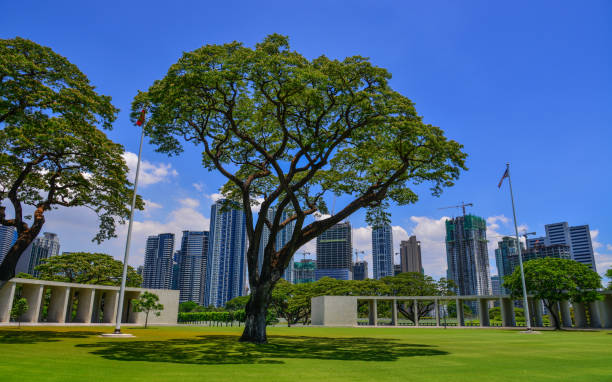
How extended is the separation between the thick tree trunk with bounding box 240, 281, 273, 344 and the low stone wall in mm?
24246

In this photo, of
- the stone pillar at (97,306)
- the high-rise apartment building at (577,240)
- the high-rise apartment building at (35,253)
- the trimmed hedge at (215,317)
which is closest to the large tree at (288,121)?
the stone pillar at (97,306)

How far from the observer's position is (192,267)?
18825 cm

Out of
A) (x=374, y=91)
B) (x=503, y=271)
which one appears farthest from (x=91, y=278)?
(x=503, y=271)

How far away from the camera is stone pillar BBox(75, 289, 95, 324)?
43312mm

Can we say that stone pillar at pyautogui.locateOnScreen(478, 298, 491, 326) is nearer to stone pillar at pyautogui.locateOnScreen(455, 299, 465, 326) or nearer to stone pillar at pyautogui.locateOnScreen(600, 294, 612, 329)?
stone pillar at pyautogui.locateOnScreen(455, 299, 465, 326)

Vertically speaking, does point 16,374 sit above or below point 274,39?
below

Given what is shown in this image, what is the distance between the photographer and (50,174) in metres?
22.9

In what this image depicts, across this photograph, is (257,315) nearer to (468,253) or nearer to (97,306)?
(97,306)

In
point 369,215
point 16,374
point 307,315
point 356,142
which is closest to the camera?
point 16,374

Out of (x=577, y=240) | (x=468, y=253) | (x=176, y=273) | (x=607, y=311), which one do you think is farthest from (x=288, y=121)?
(x=577, y=240)

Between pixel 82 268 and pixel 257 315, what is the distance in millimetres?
42436

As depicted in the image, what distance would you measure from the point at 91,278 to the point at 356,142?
1934 inches

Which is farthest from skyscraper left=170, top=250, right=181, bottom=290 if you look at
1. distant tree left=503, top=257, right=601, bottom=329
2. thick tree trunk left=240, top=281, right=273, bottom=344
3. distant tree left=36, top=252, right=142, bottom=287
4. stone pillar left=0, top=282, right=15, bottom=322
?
thick tree trunk left=240, top=281, right=273, bottom=344

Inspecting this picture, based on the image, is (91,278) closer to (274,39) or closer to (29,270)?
(274,39)
